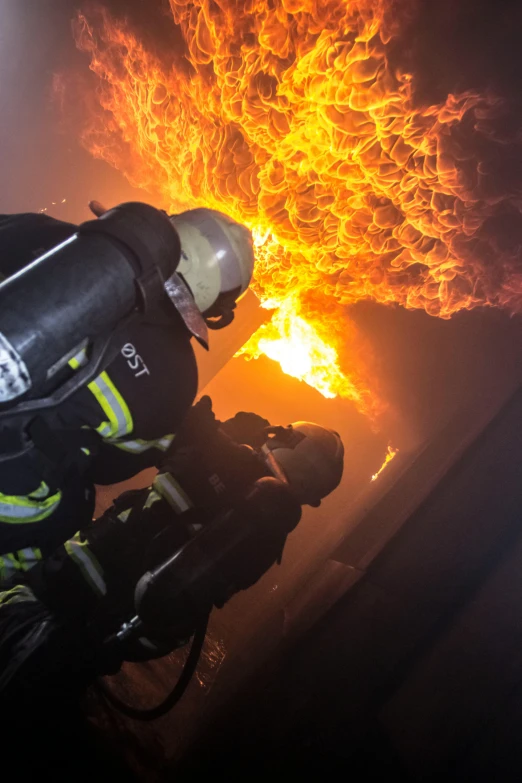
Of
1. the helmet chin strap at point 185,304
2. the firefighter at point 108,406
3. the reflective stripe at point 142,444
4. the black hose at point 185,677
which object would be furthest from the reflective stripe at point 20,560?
the helmet chin strap at point 185,304

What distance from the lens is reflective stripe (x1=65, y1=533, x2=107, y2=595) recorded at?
274cm

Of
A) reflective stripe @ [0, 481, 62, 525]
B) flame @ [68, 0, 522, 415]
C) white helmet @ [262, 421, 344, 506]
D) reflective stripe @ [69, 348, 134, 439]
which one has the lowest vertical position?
reflective stripe @ [0, 481, 62, 525]

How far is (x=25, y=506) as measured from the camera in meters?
2.09

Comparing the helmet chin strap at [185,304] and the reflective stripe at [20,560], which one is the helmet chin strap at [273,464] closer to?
the helmet chin strap at [185,304]

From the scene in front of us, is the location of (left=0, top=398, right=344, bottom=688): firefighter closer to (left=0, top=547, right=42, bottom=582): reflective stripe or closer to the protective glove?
(left=0, top=547, right=42, bottom=582): reflective stripe

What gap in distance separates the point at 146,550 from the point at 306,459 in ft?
5.40

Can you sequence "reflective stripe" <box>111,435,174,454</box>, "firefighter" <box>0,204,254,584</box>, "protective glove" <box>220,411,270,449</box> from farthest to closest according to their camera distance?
1. "protective glove" <box>220,411,270,449</box>
2. "reflective stripe" <box>111,435,174,454</box>
3. "firefighter" <box>0,204,254,584</box>

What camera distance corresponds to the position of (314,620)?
3.69 metres

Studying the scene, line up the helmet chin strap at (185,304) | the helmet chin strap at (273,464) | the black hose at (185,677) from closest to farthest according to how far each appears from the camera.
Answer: the helmet chin strap at (185,304)
the black hose at (185,677)
the helmet chin strap at (273,464)

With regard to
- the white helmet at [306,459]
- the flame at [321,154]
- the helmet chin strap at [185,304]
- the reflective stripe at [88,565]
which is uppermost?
the flame at [321,154]

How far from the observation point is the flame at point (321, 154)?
404 centimetres

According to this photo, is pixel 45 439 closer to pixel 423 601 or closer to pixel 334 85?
pixel 423 601

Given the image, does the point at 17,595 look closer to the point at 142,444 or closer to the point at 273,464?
the point at 142,444

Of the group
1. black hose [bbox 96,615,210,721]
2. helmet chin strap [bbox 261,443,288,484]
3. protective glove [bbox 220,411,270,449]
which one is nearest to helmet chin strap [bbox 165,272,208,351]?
helmet chin strap [bbox 261,443,288,484]
